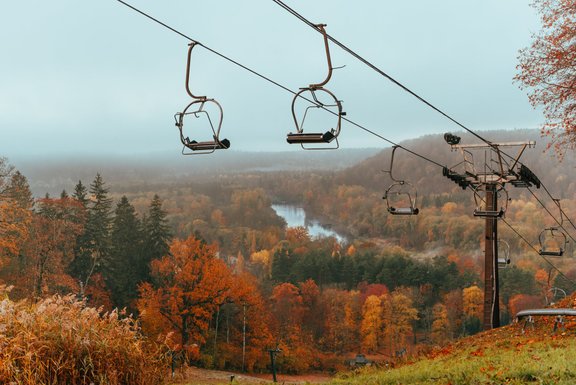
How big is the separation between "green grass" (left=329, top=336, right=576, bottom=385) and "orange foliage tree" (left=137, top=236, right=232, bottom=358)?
23.5 metres

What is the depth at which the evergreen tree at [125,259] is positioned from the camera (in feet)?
130

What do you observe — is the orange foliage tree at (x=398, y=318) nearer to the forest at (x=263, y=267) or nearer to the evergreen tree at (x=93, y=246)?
the forest at (x=263, y=267)

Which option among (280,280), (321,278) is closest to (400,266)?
(321,278)

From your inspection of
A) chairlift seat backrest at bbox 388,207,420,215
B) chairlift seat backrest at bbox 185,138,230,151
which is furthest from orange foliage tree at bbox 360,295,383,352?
chairlift seat backrest at bbox 185,138,230,151

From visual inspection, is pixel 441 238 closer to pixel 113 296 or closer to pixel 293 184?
pixel 293 184

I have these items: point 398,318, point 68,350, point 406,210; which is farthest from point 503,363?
point 398,318

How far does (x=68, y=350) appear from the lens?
7160 mm

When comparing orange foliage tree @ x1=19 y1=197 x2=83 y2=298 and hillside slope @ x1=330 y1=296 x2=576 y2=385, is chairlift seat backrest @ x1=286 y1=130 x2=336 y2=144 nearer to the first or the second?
hillside slope @ x1=330 y1=296 x2=576 y2=385

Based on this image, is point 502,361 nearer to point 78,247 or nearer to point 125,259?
point 125,259

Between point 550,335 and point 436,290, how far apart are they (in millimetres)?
57242

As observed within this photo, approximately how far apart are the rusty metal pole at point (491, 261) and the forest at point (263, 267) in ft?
8.85

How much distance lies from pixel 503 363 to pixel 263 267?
76575mm

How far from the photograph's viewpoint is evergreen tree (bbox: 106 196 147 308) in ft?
130

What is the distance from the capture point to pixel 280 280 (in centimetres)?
6975
